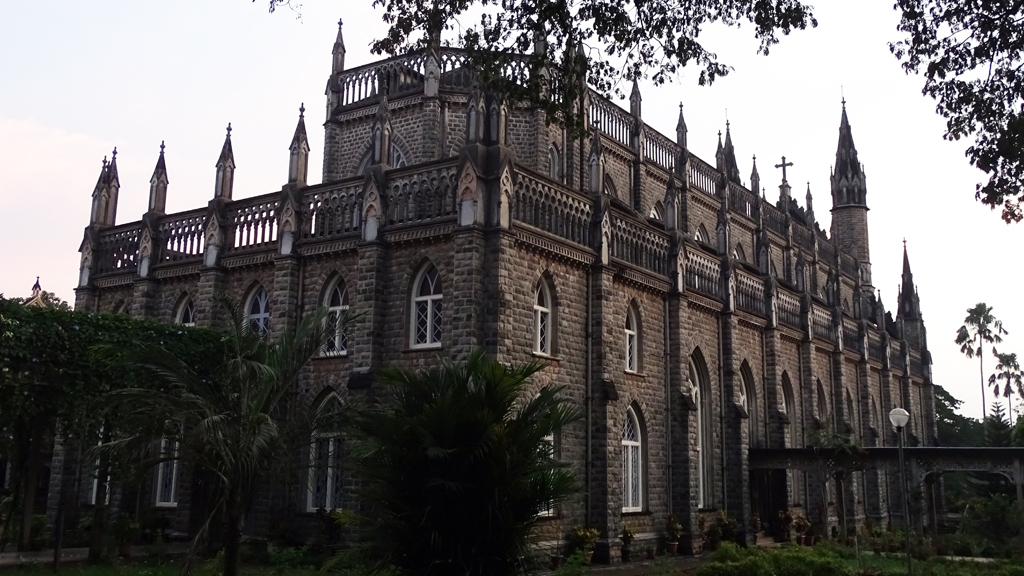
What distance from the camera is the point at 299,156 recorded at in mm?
A: 25000

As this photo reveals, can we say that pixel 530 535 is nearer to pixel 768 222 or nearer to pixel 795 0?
pixel 795 0

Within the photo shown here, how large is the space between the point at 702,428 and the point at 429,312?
12079 millimetres

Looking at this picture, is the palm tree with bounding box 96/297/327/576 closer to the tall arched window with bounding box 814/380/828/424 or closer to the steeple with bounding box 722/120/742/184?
the tall arched window with bounding box 814/380/828/424

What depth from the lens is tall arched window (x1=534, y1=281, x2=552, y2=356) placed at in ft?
74.4

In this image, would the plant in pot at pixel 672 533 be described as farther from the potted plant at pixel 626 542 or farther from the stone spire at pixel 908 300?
the stone spire at pixel 908 300

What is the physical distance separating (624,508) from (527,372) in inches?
500

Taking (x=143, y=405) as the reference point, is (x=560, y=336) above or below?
above

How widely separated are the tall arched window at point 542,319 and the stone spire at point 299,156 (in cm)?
712

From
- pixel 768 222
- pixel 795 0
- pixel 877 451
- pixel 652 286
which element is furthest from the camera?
pixel 768 222

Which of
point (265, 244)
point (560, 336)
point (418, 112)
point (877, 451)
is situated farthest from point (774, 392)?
point (265, 244)

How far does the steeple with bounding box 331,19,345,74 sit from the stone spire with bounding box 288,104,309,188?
6954mm

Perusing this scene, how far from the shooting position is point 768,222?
149 ft

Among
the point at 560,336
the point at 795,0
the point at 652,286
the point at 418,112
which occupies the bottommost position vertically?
the point at 560,336

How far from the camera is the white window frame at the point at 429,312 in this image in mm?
21938
